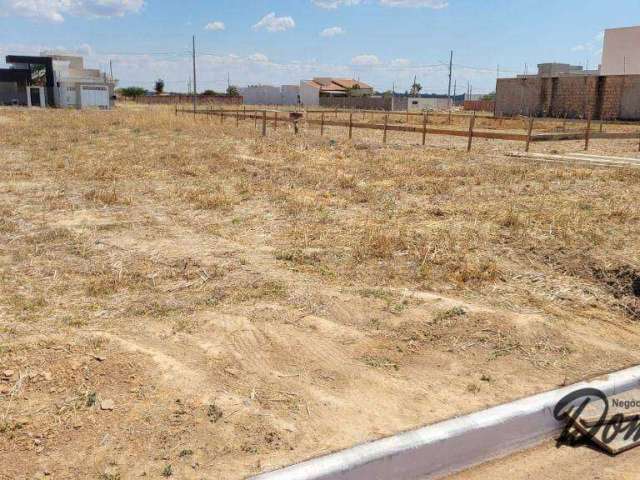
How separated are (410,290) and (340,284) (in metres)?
0.69

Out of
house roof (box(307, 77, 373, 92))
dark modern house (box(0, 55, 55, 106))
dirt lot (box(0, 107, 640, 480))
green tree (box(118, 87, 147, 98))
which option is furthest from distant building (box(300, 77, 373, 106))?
dirt lot (box(0, 107, 640, 480))

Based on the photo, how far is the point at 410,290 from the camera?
5699mm

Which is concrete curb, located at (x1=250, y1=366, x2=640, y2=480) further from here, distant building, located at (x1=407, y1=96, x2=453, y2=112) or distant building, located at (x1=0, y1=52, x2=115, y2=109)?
distant building, located at (x1=407, y1=96, x2=453, y2=112)

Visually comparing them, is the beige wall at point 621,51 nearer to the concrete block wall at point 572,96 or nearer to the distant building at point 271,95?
the concrete block wall at point 572,96

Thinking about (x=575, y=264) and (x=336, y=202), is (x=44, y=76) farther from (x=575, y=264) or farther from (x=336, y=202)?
(x=575, y=264)

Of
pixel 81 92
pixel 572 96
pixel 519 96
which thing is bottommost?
pixel 572 96

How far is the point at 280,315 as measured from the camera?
5.04 metres

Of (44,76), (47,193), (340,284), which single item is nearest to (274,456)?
(340,284)

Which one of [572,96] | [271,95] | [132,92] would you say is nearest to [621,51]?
[572,96]

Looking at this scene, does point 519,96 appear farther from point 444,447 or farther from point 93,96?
point 444,447

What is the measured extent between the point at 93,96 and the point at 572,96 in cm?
5188

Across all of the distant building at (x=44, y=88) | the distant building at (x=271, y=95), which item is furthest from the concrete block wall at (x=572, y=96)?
the distant building at (x=271, y=95)

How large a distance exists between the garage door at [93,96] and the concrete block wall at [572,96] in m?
44.6

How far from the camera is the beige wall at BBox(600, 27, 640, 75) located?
175 ft
